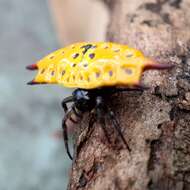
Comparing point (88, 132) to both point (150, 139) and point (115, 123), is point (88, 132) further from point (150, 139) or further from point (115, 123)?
point (150, 139)

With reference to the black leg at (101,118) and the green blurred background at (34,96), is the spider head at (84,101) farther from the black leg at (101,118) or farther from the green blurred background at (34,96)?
the green blurred background at (34,96)

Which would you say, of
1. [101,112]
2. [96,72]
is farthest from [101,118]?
[96,72]

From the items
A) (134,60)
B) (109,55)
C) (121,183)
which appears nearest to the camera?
(121,183)

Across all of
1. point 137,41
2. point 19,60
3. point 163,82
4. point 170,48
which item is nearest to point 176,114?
point 163,82

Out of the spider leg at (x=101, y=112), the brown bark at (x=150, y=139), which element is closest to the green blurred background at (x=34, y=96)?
the brown bark at (x=150, y=139)

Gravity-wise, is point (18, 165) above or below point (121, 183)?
below

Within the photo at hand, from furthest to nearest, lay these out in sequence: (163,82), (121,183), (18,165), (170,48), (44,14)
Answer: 1. (44,14)
2. (18,165)
3. (170,48)
4. (163,82)
5. (121,183)

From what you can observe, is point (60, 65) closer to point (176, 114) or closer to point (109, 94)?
point (109, 94)
